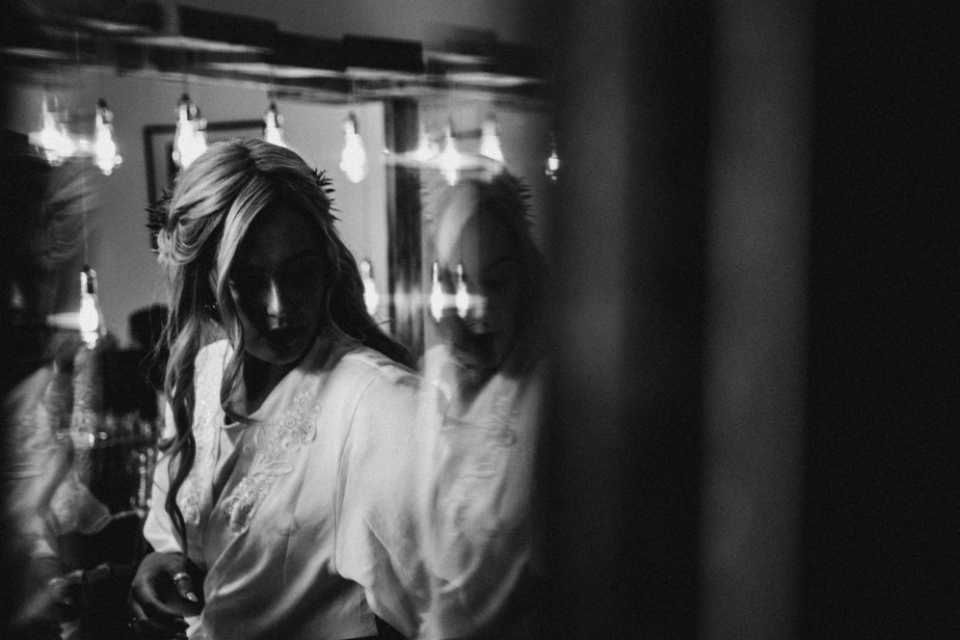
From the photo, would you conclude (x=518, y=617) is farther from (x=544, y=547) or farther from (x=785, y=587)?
(x=785, y=587)

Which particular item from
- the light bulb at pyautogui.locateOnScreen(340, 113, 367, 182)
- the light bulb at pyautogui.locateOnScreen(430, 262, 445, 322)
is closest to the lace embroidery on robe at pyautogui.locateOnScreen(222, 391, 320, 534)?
the light bulb at pyautogui.locateOnScreen(430, 262, 445, 322)

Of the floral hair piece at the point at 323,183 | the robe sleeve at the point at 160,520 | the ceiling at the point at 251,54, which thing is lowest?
the robe sleeve at the point at 160,520

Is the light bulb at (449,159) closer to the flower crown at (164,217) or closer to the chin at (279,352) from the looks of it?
the flower crown at (164,217)

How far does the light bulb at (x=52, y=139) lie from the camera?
1.20 meters

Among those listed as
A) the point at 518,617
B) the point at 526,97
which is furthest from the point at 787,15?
the point at 518,617

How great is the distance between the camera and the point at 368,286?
46.9 inches

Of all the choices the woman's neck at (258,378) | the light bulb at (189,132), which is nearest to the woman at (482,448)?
the woman's neck at (258,378)

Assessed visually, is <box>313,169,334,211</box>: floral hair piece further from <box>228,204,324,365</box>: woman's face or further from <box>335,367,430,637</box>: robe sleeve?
<box>335,367,430,637</box>: robe sleeve

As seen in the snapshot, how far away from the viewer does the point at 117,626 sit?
122 cm

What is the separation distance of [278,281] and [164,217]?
179 millimetres

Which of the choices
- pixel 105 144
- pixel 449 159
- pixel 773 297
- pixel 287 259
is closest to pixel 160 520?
pixel 287 259

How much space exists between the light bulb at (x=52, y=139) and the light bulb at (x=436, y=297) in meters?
0.53

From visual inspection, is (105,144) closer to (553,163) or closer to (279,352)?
(279,352)

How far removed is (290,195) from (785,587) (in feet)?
2.70
